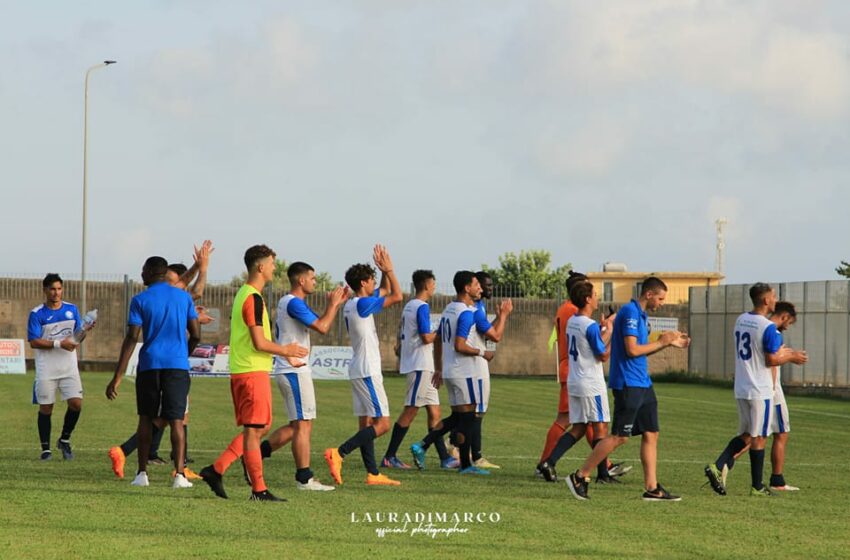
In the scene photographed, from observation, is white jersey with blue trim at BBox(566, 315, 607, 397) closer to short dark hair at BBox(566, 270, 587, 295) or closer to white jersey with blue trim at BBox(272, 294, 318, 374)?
short dark hair at BBox(566, 270, 587, 295)

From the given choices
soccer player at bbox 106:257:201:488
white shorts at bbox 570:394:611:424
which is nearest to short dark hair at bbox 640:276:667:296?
white shorts at bbox 570:394:611:424

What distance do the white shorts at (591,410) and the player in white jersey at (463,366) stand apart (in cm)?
146

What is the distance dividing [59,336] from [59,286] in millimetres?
609

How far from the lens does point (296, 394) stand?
38.2ft

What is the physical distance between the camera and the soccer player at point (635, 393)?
11.4 m

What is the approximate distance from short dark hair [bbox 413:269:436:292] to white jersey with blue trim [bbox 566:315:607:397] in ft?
6.29

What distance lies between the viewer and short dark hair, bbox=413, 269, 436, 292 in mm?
13930

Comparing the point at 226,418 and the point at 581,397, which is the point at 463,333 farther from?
the point at 226,418

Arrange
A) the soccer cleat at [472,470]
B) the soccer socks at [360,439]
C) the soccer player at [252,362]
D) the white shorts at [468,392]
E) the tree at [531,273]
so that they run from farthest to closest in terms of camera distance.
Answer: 1. the tree at [531,273]
2. the white shorts at [468,392]
3. the soccer cleat at [472,470]
4. the soccer socks at [360,439]
5. the soccer player at [252,362]

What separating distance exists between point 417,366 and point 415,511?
12.9ft

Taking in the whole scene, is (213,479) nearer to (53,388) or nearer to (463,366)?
(463,366)

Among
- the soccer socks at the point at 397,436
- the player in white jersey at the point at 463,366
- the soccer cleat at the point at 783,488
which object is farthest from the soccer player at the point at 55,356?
the soccer cleat at the point at 783,488

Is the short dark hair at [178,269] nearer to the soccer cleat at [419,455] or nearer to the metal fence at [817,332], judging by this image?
the soccer cleat at [419,455]

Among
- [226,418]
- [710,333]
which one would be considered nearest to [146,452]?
[226,418]
